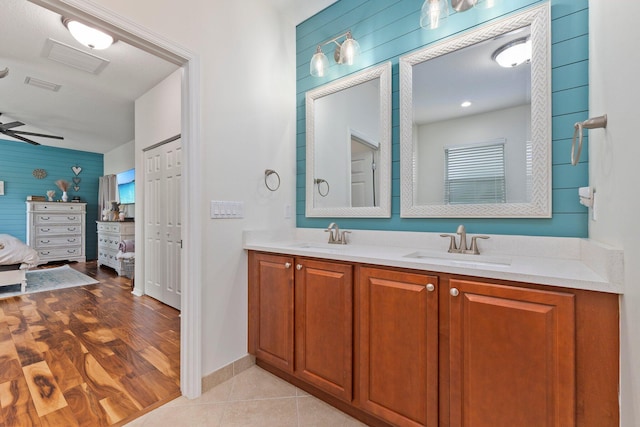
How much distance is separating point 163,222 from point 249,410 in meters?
2.66

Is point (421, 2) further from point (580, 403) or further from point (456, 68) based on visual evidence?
point (580, 403)

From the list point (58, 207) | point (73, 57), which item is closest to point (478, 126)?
point (73, 57)

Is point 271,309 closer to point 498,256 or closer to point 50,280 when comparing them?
point 498,256

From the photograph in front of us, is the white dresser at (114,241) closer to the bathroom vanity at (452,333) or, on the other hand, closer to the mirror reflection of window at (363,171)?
the bathroom vanity at (452,333)

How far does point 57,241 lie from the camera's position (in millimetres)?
6363

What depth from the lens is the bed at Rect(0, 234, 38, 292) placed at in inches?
151

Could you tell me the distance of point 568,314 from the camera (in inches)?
37.7

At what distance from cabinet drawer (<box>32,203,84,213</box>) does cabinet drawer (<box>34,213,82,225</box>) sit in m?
0.12

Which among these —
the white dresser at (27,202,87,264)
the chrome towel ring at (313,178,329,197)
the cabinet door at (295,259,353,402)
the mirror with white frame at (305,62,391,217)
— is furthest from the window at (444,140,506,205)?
the white dresser at (27,202,87,264)

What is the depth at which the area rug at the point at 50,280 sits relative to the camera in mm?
4043

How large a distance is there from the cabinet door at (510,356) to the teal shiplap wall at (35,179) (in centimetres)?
853

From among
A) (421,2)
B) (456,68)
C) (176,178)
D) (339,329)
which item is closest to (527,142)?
(456,68)

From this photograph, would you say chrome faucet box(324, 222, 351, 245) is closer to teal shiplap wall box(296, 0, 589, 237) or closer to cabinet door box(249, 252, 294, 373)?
teal shiplap wall box(296, 0, 589, 237)

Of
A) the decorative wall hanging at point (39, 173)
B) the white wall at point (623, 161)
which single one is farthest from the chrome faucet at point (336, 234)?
the decorative wall hanging at point (39, 173)
